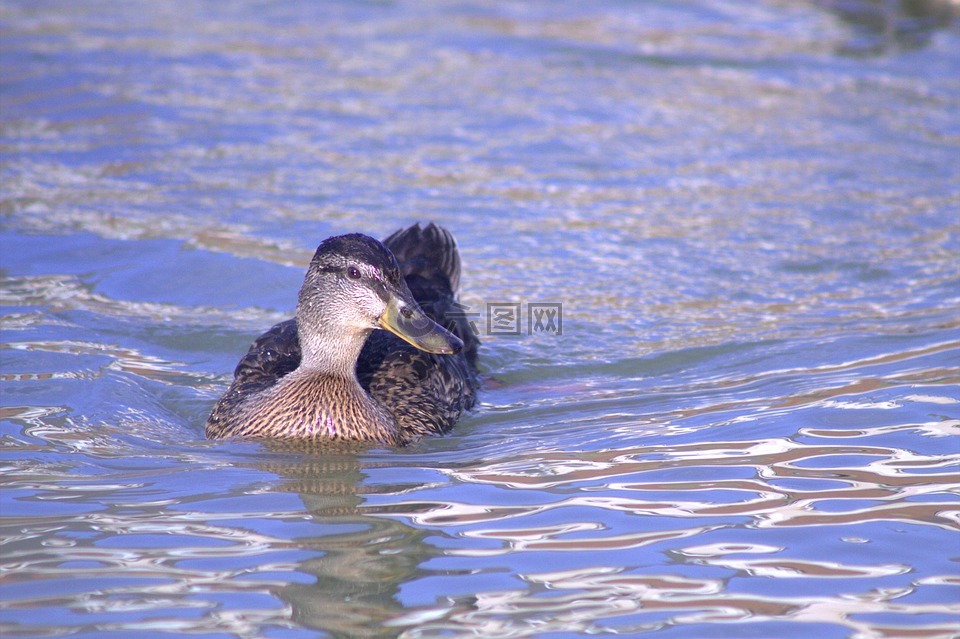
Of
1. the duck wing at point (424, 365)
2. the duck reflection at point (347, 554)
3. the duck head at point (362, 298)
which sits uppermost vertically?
the duck head at point (362, 298)

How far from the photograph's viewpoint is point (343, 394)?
6.17 m

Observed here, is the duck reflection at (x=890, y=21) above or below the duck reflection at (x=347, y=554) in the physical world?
above

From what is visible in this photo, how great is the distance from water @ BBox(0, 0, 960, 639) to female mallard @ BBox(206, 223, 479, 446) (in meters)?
0.18

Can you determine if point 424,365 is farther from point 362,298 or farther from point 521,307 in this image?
point 521,307

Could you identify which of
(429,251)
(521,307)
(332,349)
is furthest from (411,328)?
(521,307)

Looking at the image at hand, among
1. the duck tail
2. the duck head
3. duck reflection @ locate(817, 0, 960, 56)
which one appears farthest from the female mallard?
duck reflection @ locate(817, 0, 960, 56)

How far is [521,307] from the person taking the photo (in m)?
8.70

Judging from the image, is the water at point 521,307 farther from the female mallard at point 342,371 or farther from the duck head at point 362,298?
the duck head at point 362,298

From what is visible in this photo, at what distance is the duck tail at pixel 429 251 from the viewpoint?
7.99m

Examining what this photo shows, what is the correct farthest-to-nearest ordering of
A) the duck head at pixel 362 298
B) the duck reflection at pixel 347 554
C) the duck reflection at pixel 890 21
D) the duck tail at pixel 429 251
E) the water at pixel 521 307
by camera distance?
the duck reflection at pixel 890 21, the duck tail at pixel 429 251, the duck head at pixel 362 298, the water at pixel 521 307, the duck reflection at pixel 347 554

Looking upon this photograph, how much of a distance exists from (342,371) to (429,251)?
2068mm

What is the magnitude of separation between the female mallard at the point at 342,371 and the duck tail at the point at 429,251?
4.41 ft

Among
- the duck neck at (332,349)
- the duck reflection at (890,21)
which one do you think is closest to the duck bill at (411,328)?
the duck neck at (332,349)

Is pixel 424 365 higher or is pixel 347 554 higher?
pixel 424 365
